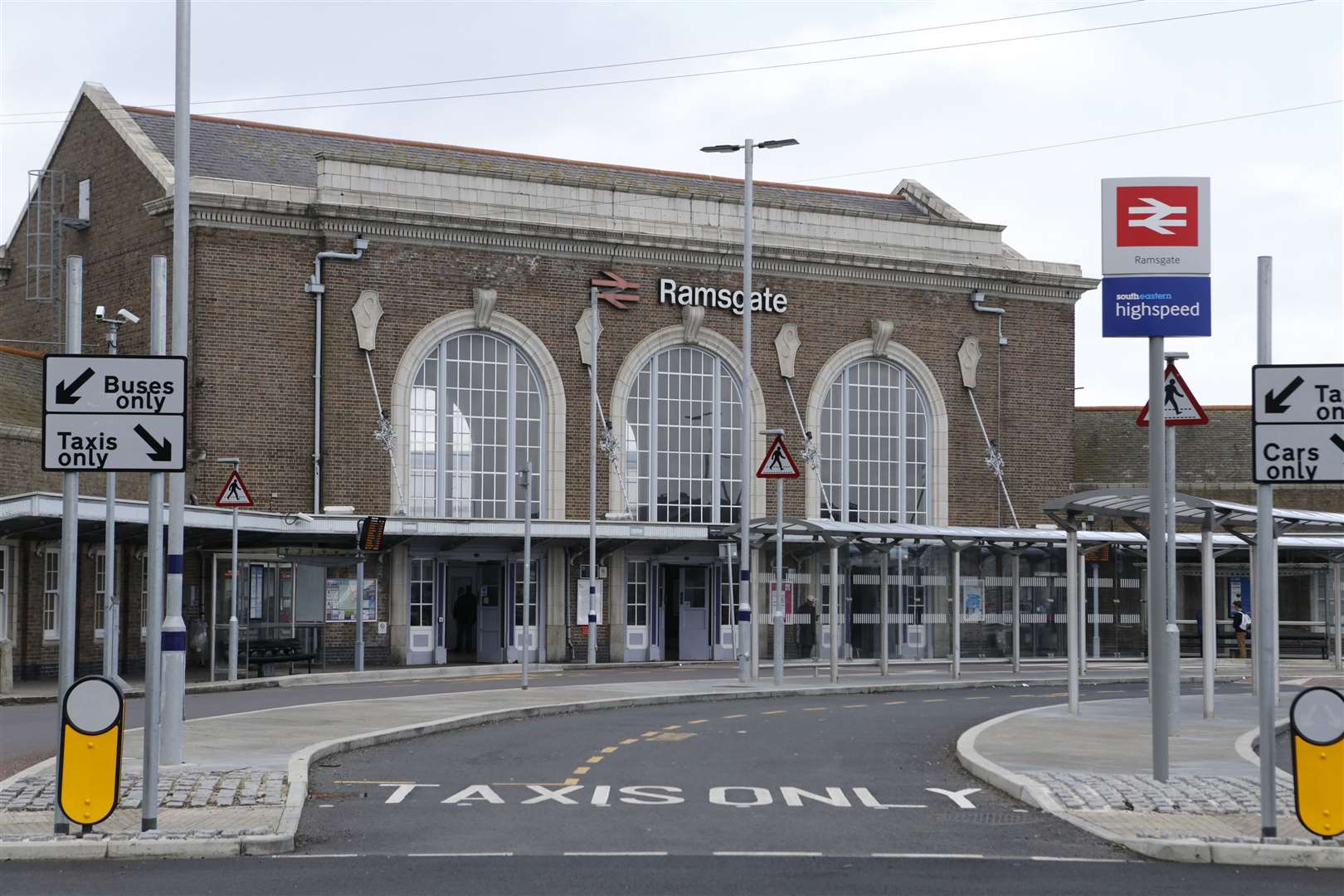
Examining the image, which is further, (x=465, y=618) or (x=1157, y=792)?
(x=465, y=618)

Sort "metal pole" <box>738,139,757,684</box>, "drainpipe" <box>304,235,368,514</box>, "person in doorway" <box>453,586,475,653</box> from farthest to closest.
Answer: "person in doorway" <box>453,586,475,653</box> < "drainpipe" <box>304,235,368,514</box> < "metal pole" <box>738,139,757,684</box>

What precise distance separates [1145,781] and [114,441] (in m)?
8.93

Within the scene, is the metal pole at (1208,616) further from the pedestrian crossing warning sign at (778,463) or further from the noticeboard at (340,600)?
the noticeboard at (340,600)

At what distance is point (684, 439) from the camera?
4341 cm

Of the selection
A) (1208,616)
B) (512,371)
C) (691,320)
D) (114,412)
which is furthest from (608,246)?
(114,412)

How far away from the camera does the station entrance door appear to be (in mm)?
43375

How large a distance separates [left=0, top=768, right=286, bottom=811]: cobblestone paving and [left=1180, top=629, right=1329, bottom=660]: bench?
30.3m

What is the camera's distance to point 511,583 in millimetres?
41531

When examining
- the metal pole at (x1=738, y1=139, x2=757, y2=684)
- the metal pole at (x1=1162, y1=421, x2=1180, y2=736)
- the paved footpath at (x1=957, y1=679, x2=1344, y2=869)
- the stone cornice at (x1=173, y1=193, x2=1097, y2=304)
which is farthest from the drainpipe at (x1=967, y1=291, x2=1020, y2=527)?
the metal pole at (x1=1162, y1=421, x2=1180, y2=736)

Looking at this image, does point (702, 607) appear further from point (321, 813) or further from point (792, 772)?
point (321, 813)

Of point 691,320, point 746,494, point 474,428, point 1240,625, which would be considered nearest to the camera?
point 746,494

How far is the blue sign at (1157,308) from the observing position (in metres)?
14.8

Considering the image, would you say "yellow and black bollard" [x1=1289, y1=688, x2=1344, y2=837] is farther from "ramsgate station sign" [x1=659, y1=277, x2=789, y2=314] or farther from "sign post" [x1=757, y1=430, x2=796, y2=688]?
"ramsgate station sign" [x1=659, y1=277, x2=789, y2=314]

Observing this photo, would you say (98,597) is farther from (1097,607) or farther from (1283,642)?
(1283,642)
